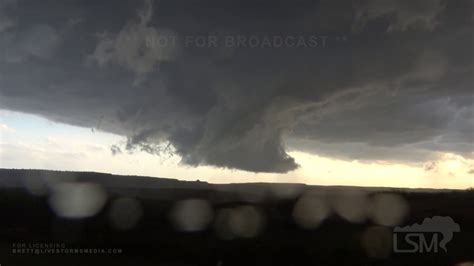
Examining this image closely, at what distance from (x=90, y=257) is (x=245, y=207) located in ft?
44.3

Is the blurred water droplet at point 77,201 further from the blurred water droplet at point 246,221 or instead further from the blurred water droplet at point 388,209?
the blurred water droplet at point 388,209

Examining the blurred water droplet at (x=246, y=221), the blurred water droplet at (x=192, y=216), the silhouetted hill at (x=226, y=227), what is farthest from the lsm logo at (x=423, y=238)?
the blurred water droplet at (x=192, y=216)

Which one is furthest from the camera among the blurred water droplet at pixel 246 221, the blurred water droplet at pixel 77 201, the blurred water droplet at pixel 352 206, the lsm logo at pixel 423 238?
the blurred water droplet at pixel 352 206

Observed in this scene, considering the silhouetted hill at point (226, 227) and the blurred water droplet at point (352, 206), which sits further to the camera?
the blurred water droplet at point (352, 206)

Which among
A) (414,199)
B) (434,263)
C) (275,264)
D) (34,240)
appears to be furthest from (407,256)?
(414,199)

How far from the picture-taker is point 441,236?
1482 cm

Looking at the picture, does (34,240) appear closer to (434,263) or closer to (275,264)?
(275,264)

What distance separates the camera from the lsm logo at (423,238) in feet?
47.6

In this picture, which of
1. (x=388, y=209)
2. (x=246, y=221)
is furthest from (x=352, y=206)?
(x=246, y=221)

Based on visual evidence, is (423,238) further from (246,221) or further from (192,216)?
(192,216)

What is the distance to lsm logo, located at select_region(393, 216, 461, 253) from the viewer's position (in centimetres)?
1451

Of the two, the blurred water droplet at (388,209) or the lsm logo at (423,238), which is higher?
the blurred water droplet at (388,209)

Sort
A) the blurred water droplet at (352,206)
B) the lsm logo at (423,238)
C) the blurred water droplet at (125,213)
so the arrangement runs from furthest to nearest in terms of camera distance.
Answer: the blurred water droplet at (352,206) → the blurred water droplet at (125,213) → the lsm logo at (423,238)

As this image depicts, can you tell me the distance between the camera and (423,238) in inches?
573
